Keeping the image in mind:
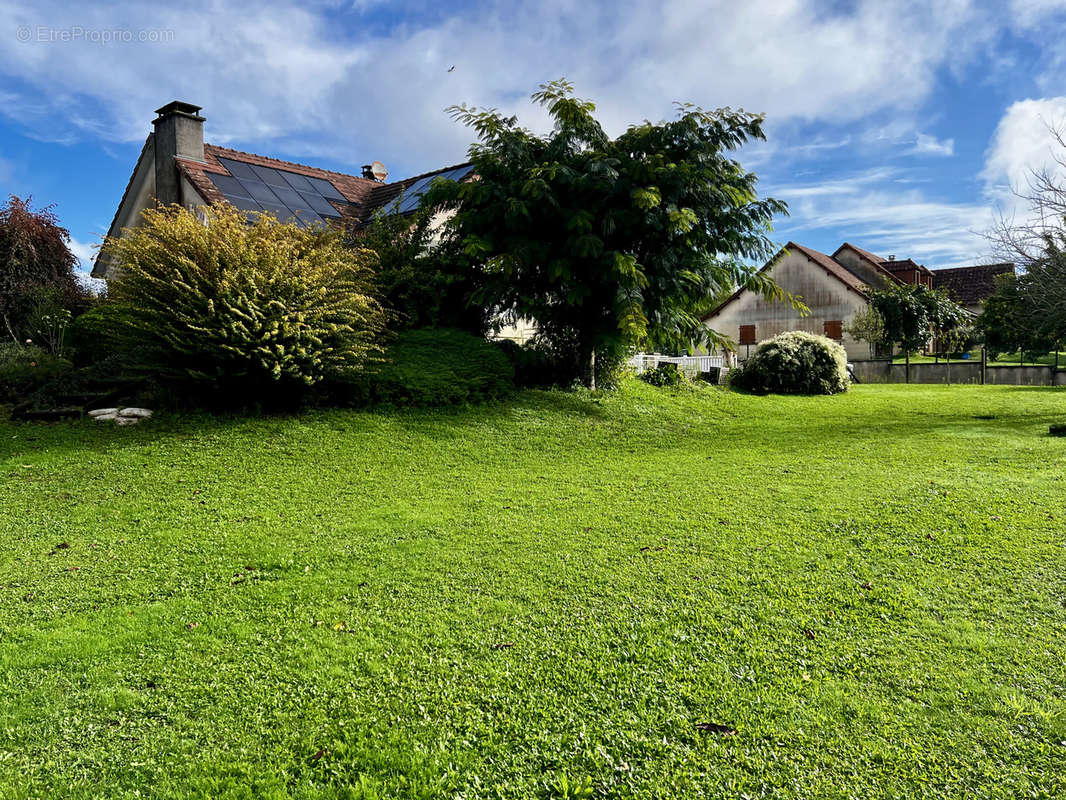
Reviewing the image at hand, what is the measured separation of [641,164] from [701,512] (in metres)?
7.62

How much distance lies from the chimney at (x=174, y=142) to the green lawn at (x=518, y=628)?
10024mm

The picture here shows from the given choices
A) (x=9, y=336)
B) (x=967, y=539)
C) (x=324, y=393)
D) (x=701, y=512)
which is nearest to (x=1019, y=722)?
(x=967, y=539)

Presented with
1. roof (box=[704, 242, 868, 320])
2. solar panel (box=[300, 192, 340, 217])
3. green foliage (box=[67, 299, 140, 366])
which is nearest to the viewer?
green foliage (box=[67, 299, 140, 366])

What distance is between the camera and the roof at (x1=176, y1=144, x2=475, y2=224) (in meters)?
14.9

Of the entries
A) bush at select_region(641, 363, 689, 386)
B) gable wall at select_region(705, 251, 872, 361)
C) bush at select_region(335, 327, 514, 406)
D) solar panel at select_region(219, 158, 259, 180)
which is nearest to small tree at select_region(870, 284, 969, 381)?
gable wall at select_region(705, 251, 872, 361)

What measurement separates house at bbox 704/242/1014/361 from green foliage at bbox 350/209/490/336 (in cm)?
1936

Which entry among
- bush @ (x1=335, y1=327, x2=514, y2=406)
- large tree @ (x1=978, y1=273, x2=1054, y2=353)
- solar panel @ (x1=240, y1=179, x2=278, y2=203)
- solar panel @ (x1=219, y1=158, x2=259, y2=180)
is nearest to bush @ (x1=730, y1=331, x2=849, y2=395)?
bush @ (x1=335, y1=327, x2=514, y2=406)

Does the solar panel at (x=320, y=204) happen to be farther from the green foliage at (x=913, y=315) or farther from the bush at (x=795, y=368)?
the green foliage at (x=913, y=315)

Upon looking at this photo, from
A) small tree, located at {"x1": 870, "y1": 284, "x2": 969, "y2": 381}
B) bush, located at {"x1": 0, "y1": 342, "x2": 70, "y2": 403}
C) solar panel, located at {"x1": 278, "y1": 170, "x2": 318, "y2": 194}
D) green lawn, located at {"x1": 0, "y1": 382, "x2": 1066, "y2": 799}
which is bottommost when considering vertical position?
green lawn, located at {"x1": 0, "y1": 382, "x2": 1066, "y2": 799}

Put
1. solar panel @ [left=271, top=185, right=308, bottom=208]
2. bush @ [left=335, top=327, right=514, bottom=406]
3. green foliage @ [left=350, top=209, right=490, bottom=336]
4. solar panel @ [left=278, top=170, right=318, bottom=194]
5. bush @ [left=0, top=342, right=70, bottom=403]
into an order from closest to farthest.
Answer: bush @ [left=0, top=342, right=70, bottom=403]
bush @ [left=335, top=327, right=514, bottom=406]
green foliage @ [left=350, top=209, right=490, bottom=336]
solar panel @ [left=271, top=185, right=308, bottom=208]
solar panel @ [left=278, top=170, right=318, bottom=194]

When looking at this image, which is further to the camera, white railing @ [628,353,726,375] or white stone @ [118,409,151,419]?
white railing @ [628,353,726,375]

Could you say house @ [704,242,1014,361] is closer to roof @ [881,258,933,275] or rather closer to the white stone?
roof @ [881,258,933,275]

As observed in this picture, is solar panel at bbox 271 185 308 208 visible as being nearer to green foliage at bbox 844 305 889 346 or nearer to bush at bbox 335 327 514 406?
bush at bbox 335 327 514 406

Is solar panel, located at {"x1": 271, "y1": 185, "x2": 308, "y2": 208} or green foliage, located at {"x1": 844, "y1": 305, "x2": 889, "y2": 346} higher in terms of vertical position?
solar panel, located at {"x1": 271, "y1": 185, "x2": 308, "y2": 208}
